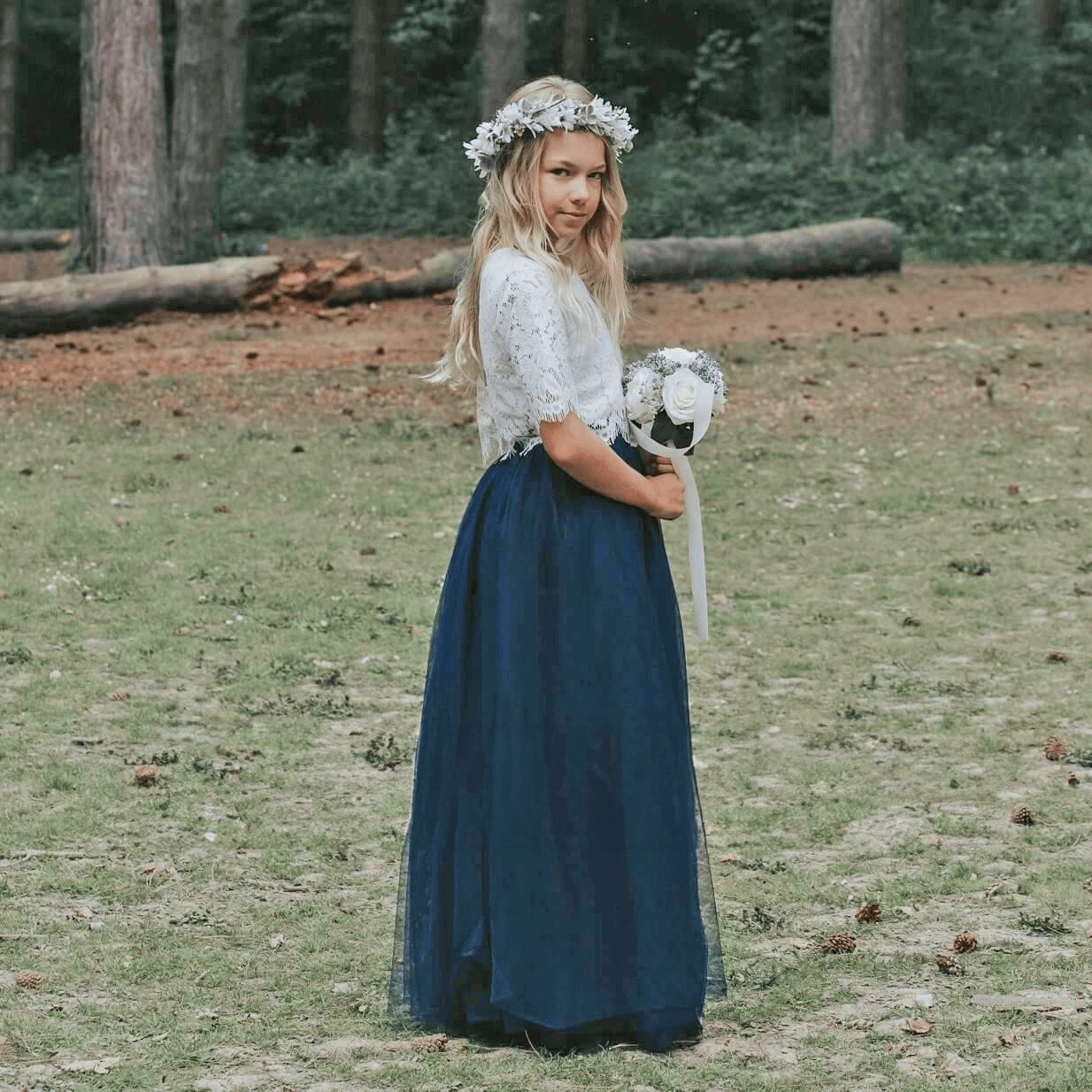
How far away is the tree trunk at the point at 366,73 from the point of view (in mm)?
36812

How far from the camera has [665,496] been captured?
3.93 meters

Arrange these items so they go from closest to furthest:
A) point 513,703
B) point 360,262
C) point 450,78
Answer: point 513,703
point 360,262
point 450,78

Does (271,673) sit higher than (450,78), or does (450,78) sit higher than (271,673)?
(450,78)

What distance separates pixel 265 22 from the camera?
146 feet

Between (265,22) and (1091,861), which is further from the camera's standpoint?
(265,22)

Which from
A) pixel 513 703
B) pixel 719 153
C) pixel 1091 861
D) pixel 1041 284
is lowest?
pixel 1091 861

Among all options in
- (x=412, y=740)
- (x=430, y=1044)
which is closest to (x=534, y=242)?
(x=430, y=1044)

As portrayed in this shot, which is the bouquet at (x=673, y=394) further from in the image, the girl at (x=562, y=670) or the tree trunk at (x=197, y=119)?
the tree trunk at (x=197, y=119)

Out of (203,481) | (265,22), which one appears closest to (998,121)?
(265,22)

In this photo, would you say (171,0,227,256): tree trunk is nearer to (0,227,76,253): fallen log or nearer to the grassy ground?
(0,227,76,253): fallen log

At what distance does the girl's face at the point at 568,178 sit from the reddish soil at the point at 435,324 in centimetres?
901

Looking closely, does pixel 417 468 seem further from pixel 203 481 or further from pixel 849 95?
pixel 849 95

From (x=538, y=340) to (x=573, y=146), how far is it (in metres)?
0.47

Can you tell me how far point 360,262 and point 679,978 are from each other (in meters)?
14.5
